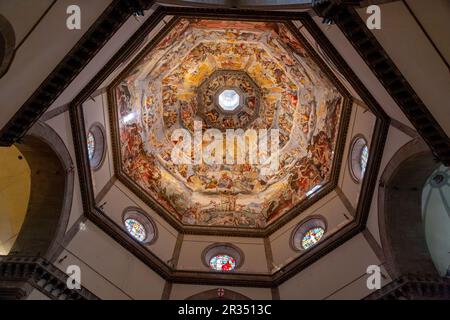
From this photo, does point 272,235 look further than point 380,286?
Yes

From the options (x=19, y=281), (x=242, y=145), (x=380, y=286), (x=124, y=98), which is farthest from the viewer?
(x=242, y=145)

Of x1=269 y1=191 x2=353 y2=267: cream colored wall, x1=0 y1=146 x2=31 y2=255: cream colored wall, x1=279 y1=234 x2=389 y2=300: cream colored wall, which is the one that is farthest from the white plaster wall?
x1=279 y1=234 x2=389 y2=300: cream colored wall

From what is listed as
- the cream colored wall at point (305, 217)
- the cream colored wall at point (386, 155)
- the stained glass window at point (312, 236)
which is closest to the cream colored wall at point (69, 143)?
the cream colored wall at point (305, 217)

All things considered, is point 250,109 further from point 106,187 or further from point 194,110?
point 106,187

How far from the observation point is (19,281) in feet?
42.5

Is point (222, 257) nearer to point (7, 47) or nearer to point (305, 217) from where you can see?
point (305, 217)

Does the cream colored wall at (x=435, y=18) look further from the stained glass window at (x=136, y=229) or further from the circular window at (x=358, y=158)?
the stained glass window at (x=136, y=229)

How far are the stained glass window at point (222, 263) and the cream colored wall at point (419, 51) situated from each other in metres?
11.1

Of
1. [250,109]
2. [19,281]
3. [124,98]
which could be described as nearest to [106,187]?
[124,98]

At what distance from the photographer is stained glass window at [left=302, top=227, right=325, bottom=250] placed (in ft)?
61.9

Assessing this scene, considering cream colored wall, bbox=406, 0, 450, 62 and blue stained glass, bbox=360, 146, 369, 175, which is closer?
cream colored wall, bbox=406, 0, 450, 62

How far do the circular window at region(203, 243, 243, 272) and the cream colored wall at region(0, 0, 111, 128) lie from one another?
10762 mm

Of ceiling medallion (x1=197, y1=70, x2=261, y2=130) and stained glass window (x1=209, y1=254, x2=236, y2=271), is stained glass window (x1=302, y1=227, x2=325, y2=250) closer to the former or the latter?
stained glass window (x1=209, y1=254, x2=236, y2=271)

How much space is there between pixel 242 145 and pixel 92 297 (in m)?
12.8
